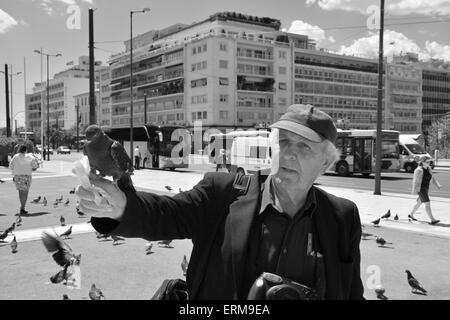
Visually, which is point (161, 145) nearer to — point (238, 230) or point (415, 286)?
point (415, 286)

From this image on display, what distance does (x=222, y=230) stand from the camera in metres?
2.08

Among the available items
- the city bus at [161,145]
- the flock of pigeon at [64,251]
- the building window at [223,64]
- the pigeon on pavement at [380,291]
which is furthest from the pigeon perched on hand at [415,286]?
the building window at [223,64]

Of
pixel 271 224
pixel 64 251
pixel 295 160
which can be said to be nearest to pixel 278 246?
pixel 271 224

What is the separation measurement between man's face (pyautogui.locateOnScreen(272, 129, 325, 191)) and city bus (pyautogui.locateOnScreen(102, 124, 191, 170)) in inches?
1234

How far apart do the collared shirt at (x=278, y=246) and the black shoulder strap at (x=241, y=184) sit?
0.32ft

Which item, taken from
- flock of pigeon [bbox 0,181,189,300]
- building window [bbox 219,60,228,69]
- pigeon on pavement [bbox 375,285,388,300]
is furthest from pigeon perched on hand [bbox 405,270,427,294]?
building window [bbox 219,60,228,69]

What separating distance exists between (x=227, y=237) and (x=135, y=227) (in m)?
0.40

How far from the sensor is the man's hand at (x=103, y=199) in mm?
1704

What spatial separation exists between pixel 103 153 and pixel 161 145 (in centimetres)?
3275

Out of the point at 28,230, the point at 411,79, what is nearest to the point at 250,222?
the point at 28,230

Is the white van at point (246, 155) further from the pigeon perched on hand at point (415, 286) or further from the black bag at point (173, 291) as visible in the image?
the black bag at point (173, 291)

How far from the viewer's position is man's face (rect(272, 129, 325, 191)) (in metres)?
2.10

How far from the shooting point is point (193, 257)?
2133 mm
